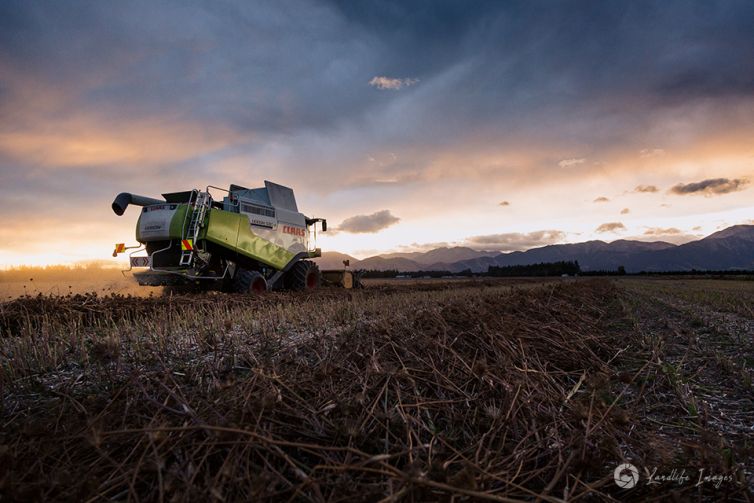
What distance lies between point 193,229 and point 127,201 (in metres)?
2.05

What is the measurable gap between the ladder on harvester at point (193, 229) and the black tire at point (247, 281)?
67.1 inches

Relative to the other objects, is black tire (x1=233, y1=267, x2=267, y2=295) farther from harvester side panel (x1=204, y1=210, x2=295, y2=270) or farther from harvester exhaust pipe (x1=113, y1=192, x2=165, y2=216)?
harvester exhaust pipe (x1=113, y1=192, x2=165, y2=216)

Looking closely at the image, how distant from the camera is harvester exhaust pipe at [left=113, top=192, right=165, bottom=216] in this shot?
11375 millimetres

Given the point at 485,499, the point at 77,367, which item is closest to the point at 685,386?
the point at 485,499

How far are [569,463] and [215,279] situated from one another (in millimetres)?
12140

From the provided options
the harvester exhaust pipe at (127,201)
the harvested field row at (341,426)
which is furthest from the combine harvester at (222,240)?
the harvested field row at (341,426)

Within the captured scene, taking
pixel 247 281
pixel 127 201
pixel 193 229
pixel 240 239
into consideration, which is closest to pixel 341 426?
pixel 193 229

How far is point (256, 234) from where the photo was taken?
13773mm

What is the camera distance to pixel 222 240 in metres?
12.3

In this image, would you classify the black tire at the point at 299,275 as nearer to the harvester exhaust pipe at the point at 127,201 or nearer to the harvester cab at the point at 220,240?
the harvester cab at the point at 220,240

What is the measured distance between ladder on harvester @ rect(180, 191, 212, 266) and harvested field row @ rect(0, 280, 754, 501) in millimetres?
6767

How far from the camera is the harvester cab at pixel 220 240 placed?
38.0 feet

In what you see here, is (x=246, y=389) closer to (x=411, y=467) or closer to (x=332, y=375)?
(x=332, y=375)

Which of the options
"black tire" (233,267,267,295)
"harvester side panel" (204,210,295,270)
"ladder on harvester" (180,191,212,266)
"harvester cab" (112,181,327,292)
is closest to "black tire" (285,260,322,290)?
"harvester cab" (112,181,327,292)
